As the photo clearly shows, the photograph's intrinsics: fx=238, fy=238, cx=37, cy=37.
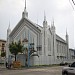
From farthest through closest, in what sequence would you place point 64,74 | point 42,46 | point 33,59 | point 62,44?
point 62,44, point 42,46, point 33,59, point 64,74

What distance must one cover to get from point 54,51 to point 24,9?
55.4 ft

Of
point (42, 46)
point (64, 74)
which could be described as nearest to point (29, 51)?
point (42, 46)

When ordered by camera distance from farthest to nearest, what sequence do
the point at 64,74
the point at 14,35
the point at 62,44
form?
the point at 62,44 → the point at 14,35 → the point at 64,74

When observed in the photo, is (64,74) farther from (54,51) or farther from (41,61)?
(54,51)

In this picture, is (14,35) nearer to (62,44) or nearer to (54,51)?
(54,51)

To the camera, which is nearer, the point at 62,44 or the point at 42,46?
the point at 42,46

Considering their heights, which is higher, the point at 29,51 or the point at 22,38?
the point at 22,38

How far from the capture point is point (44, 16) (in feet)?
243

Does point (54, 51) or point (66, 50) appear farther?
point (66, 50)

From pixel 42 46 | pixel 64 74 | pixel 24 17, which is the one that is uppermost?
pixel 24 17

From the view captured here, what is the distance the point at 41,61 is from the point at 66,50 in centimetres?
3038

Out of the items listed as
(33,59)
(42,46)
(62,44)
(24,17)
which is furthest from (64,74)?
(62,44)

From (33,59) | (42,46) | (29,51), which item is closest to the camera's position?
(29,51)

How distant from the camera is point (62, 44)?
9112cm
